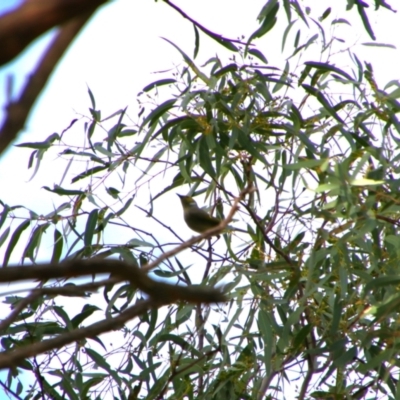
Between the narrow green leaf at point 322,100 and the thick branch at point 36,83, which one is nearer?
the thick branch at point 36,83

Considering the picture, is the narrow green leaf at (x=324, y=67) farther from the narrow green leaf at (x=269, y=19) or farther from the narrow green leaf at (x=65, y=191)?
the narrow green leaf at (x=65, y=191)

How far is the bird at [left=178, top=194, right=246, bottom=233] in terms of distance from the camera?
416 cm

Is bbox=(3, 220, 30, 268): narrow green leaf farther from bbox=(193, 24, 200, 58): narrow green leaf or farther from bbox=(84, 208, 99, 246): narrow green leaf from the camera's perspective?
bbox=(193, 24, 200, 58): narrow green leaf

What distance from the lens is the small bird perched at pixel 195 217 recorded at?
13.6 ft

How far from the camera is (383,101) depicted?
289 cm

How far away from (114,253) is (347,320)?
98 centimetres

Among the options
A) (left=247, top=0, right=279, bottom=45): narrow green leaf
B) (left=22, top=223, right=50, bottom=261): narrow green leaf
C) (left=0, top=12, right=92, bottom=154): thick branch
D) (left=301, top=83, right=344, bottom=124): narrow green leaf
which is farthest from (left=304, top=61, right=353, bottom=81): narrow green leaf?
(left=0, top=12, right=92, bottom=154): thick branch

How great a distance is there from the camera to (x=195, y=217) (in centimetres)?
439

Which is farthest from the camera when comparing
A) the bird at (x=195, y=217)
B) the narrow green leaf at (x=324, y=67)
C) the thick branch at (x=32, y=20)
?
the bird at (x=195, y=217)

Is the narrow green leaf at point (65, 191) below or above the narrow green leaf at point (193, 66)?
below

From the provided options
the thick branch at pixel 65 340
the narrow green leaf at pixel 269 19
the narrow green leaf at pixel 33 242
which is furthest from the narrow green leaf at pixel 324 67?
the thick branch at pixel 65 340

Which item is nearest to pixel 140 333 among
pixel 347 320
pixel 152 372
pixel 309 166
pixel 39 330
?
pixel 152 372

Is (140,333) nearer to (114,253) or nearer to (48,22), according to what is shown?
(114,253)

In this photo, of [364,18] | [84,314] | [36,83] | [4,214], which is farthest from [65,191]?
[36,83]
